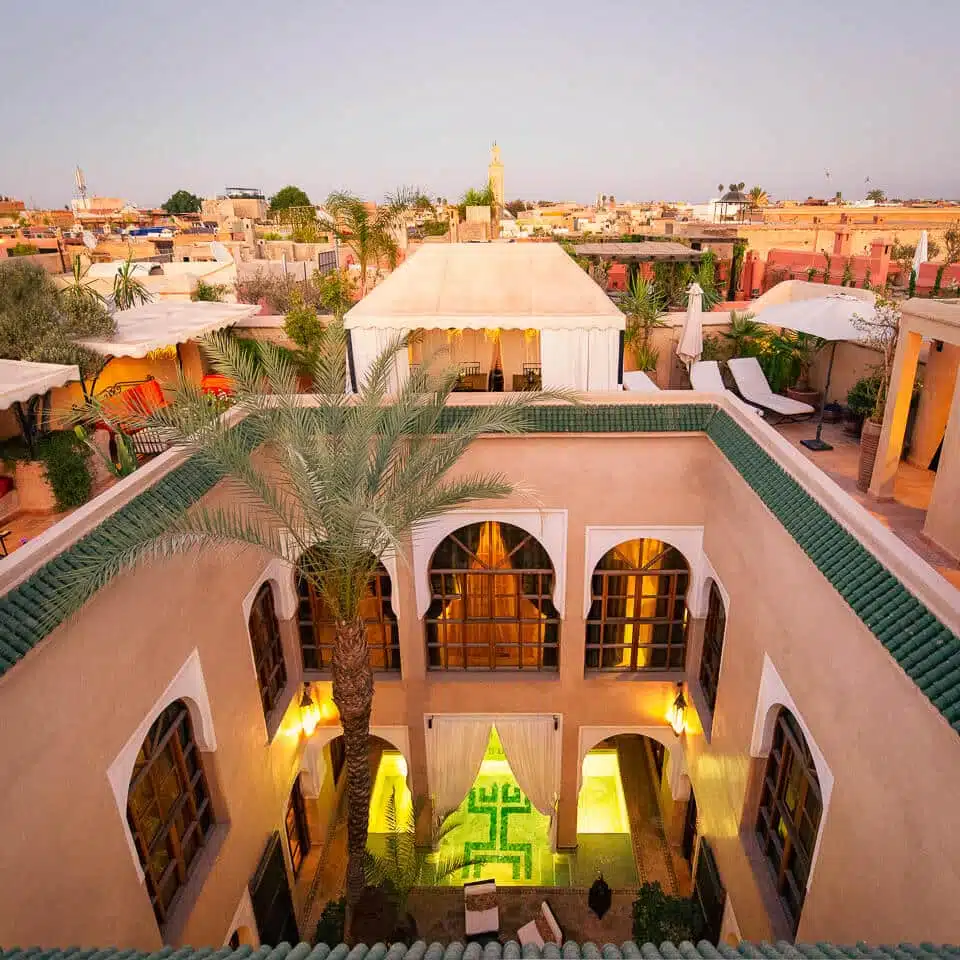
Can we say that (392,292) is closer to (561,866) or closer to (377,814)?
(377,814)

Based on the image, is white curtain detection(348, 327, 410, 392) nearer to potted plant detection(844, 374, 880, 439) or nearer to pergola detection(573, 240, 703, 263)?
potted plant detection(844, 374, 880, 439)

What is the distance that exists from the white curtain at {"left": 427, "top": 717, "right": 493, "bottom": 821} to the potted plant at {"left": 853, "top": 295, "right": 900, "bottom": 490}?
566 centimetres

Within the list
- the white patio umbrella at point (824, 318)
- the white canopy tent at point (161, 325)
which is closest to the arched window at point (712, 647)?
the white patio umbrella at point (824, 318)

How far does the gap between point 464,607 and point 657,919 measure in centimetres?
401

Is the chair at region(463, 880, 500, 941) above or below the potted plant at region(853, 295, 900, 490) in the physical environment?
below

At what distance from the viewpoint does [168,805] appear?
563 cm

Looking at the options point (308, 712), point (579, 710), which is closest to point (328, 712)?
point (308, 712)

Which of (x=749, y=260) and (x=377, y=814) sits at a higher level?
(x=749, y=260)

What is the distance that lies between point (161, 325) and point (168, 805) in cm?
787

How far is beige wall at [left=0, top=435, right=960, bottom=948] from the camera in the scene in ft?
12.0

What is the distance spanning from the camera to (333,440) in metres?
5.76

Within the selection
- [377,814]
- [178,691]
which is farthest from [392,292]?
[377,814]

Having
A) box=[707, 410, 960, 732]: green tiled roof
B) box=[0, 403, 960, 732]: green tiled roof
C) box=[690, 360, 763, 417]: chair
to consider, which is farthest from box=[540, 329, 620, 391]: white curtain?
box=[707, 410, 960, 732]: green tiled roof

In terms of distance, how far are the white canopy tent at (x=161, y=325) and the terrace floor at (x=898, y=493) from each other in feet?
27.8
